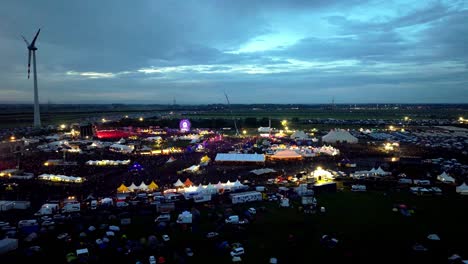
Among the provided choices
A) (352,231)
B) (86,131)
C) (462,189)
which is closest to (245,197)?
(352,231)

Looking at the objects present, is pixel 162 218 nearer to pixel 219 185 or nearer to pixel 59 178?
pixel 219 185

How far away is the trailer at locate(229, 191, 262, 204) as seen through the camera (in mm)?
15844

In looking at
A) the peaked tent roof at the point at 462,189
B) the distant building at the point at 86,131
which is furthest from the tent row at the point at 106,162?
the peaked tent roof at the point at 462,189

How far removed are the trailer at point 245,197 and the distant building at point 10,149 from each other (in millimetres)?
22791

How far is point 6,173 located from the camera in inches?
871

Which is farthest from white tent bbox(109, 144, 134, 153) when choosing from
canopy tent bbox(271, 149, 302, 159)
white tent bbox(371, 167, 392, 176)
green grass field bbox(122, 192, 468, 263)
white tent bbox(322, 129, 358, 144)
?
white tent bbox(371, 167, 392, 176)

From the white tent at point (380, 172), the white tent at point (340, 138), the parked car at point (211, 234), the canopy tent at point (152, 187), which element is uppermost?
the white tent at point (340, 138)

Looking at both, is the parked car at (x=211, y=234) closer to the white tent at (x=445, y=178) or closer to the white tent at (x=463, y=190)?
the white tent at (x=463, y=190)

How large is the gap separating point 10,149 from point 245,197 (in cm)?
2533

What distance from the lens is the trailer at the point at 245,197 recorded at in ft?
52.0

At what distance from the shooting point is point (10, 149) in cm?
3075

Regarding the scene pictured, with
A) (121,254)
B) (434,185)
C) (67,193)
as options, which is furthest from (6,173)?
(434,185)

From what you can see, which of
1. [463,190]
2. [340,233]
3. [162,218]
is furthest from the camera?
[463,190]

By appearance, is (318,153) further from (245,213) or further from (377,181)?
(245,213)
